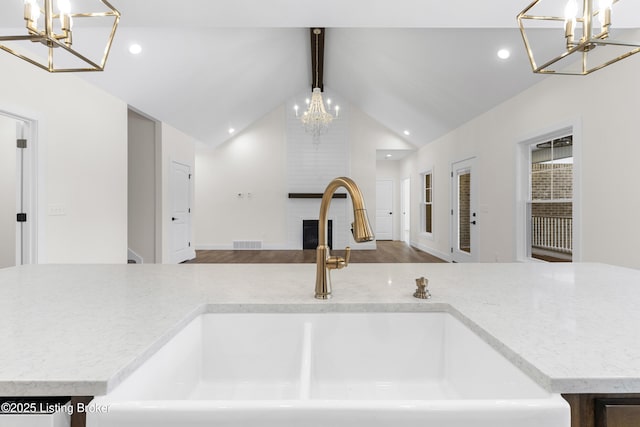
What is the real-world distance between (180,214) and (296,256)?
239 centimetres

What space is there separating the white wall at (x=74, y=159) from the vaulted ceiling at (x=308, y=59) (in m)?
0.38

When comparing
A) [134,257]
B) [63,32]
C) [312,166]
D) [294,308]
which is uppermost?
[312,166]

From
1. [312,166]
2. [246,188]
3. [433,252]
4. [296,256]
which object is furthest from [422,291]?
[246,188]

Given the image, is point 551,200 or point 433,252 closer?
point 551,200

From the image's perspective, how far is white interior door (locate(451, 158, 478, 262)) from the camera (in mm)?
5777

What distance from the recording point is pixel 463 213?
6.32 metres

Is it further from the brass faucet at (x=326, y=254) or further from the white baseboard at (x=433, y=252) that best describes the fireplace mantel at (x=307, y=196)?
the brass faucet at (x=326, y=254)

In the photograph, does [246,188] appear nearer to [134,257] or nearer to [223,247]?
[223,247]

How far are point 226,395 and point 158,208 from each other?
5.64 m

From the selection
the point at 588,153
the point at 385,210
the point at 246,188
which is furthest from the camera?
the point at 385,210

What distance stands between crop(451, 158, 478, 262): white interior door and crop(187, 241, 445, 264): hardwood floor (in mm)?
728

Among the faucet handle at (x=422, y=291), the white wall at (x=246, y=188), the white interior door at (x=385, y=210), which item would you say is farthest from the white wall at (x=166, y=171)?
the white interior door at (x=385, y=210)

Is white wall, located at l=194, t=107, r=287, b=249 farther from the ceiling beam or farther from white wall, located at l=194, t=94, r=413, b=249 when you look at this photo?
the ceiling beam

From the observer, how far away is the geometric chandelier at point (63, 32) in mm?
1201
